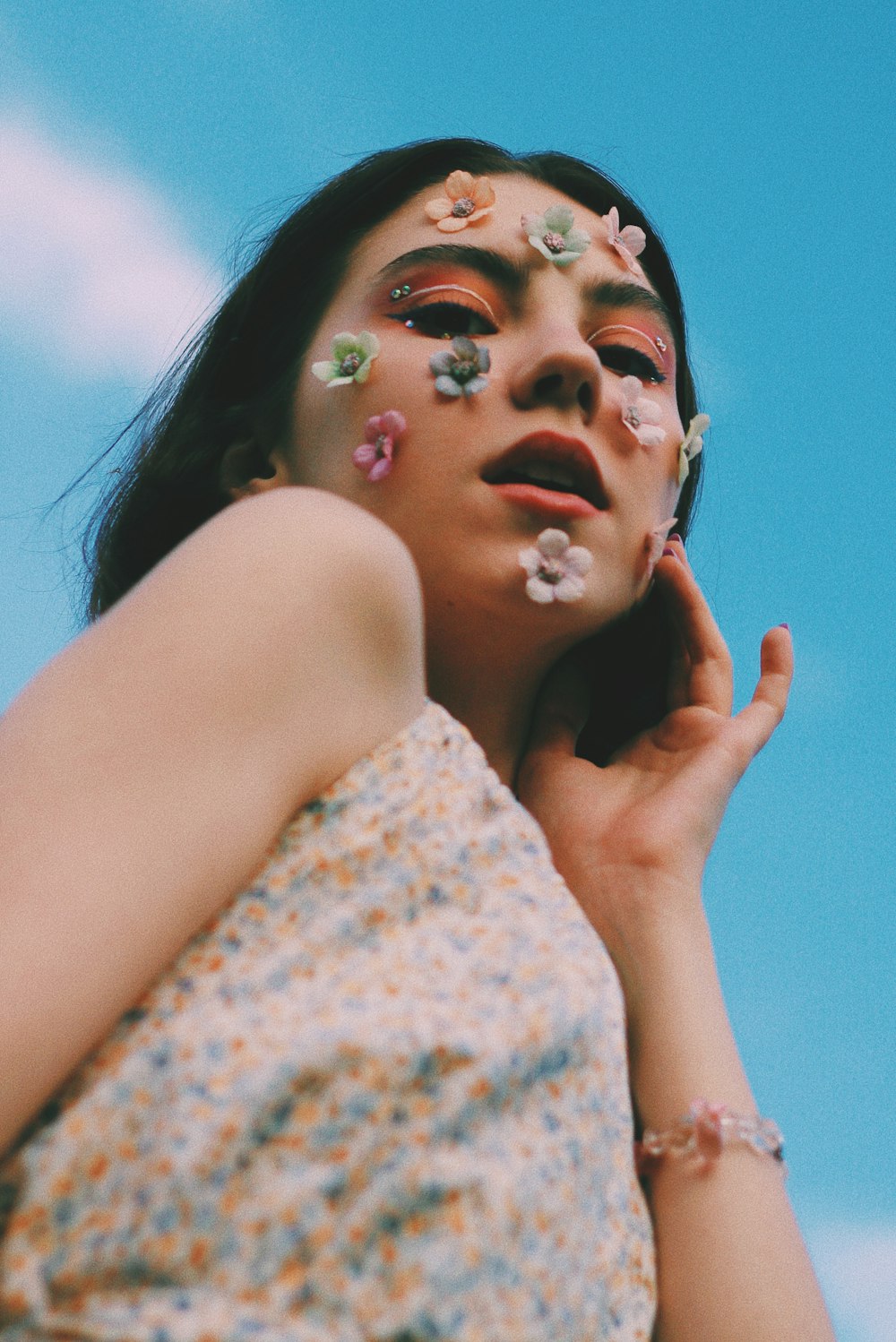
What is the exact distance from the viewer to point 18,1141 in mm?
1127

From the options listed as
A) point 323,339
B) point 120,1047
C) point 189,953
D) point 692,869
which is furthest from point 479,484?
point 120,1047

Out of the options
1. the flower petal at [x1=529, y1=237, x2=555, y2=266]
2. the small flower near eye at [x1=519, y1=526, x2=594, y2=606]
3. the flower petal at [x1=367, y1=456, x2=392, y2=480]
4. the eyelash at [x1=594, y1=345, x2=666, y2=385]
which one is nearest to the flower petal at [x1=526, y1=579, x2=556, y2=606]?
the small flower near eye at [x1=519, y1=526, x2=594, y2=606]

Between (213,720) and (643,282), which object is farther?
(643,282)

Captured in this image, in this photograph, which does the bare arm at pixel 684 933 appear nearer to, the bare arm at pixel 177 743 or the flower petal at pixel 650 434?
the flower petal at pixel 650 434

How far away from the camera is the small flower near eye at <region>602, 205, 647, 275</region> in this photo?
7.77 feet

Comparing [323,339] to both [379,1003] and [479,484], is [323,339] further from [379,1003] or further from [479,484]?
[379,1003]

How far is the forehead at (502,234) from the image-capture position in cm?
218

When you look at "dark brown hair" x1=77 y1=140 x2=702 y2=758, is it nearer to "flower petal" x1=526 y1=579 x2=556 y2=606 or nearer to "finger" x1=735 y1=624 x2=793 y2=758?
"finger" x1=735 y1=624 x2=793 y2=758

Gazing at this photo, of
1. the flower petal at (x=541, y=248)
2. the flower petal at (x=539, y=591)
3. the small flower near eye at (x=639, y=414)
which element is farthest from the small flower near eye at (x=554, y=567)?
the flower petal at (x=541, y=248)

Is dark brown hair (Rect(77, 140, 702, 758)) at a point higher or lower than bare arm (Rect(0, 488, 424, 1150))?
higher

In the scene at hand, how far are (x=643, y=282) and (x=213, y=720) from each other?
60.1 inches

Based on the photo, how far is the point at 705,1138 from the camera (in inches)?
68.7

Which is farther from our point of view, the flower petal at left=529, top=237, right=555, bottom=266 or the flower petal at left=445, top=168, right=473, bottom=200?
the flower petal at left=445, top=168, right=473, bottom=200

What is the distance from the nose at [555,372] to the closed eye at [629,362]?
0.21m
